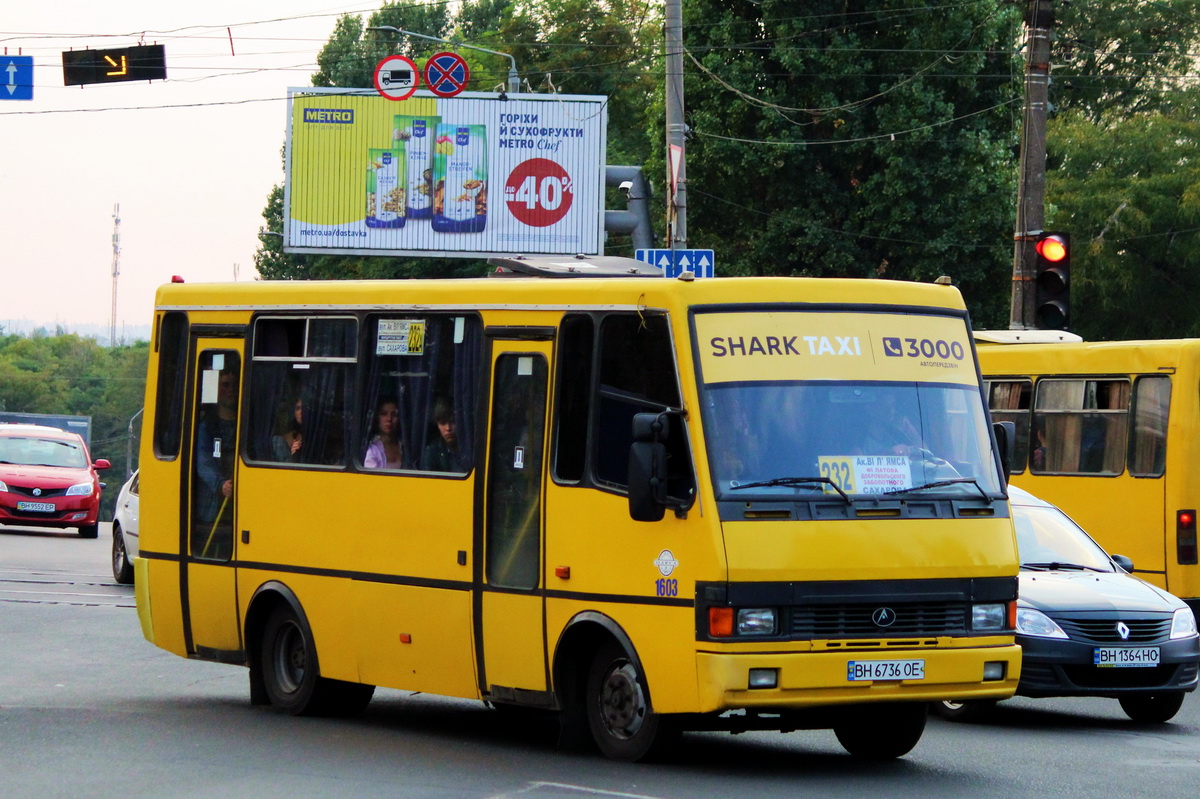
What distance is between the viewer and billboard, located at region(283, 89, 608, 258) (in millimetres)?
45281

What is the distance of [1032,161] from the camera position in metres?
20.5

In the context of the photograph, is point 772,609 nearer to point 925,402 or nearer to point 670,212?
point 925,402

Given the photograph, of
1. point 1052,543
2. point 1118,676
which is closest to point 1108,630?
point 1118,676

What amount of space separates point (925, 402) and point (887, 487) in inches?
24.2

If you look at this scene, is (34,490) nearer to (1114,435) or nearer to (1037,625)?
(1114,435)

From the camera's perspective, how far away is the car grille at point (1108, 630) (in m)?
12.5

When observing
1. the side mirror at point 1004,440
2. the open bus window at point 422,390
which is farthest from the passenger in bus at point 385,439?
the side mirror at point 1004,440

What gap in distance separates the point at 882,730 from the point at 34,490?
2414cm

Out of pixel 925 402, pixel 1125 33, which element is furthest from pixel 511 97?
pixel 925 402

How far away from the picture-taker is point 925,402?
10.1m

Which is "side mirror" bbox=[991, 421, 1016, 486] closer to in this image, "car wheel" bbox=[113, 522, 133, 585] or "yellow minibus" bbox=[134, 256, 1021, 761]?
"yellow minibus" bbox=[134, 256, 1021, 761]

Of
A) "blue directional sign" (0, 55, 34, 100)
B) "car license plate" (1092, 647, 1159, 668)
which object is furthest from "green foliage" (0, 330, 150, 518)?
"car license plate" (1092, 647, 1159, 668)

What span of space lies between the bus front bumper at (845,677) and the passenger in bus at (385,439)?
9.75 ft

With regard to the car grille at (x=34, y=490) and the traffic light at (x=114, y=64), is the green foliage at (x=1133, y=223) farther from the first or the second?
the traffic light at (x=114, y=64)
